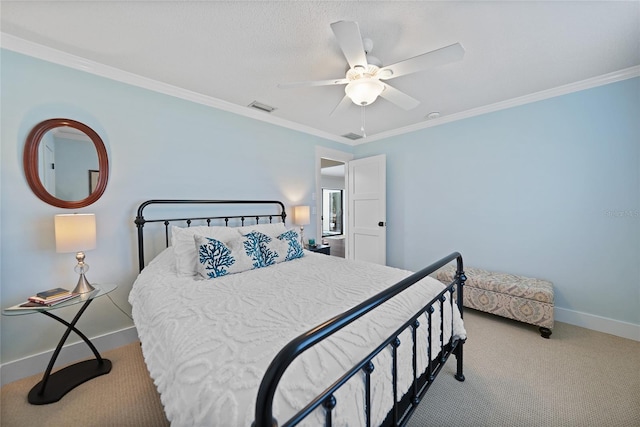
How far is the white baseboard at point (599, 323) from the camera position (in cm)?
229

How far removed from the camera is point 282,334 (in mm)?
1047

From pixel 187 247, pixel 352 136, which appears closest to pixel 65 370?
pixel 187 247

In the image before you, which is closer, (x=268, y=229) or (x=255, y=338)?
(x=255, y=338)

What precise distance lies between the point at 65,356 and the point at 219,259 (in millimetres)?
A: 1506

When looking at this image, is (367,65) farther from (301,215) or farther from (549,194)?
(549,194)

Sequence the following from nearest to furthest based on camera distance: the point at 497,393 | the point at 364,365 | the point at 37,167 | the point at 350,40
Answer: the point at 364,365 < the point at 350,40 < the point at 497,393 < the point at 37,167

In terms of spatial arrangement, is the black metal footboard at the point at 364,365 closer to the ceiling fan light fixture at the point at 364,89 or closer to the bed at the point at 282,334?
the bed at the point at 282,334

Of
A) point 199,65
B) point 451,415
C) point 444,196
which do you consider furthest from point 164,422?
point 444,196

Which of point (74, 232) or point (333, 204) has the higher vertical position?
point (333, 204)

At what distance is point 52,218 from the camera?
6.34 ft

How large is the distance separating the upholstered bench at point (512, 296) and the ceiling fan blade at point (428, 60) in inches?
91.2

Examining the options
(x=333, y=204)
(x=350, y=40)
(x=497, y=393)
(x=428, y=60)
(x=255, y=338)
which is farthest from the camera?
(x=333, y=204)

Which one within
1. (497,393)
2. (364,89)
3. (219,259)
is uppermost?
(364,89)

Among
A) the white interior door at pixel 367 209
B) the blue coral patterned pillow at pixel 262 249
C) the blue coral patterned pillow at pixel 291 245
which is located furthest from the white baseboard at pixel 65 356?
the white interior door at pixel 367 209
